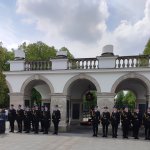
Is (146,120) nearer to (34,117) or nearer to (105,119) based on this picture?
(105,119)

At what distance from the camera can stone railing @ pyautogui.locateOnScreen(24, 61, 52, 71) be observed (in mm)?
21344

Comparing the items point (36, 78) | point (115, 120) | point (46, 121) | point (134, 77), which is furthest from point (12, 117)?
point (134, 77)

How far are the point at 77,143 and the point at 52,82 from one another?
21.7 ft

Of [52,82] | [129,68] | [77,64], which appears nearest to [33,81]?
[52,82]

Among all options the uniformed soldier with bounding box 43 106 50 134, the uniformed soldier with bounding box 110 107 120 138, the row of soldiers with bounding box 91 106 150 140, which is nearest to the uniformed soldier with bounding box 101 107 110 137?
the row of soldiers with bounding box 91 106 150 140

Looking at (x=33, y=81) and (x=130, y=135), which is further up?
(x=33, y=81)

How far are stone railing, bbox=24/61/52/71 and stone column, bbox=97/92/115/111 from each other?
4201 millimetres

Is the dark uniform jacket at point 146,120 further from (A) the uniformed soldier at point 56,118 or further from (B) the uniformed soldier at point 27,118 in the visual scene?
(B) the uniformed soldier at point 27,118

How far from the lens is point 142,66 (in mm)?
18828

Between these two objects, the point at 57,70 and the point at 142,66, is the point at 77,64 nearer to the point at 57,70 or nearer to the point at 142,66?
the point at 57,70

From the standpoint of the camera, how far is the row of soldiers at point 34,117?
62.9ft

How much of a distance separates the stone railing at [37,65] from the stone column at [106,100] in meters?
4.20

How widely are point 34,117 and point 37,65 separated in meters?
3.78

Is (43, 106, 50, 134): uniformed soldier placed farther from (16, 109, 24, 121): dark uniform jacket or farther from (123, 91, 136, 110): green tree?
(123, 91, 136, 110): green tree
